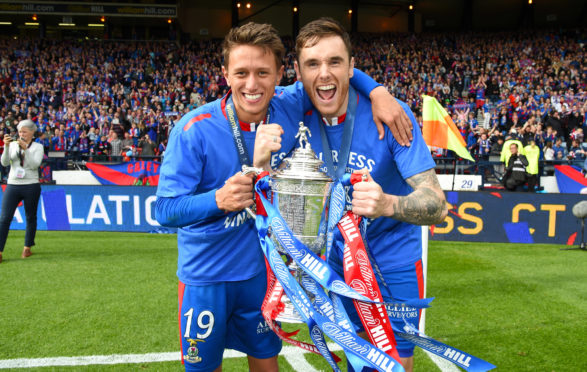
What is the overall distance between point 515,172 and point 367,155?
1150 centimetres

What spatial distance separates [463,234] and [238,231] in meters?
7.12

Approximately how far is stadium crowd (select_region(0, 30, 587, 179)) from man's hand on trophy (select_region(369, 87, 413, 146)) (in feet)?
42.7

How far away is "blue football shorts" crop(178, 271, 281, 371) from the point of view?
2381 millimetres

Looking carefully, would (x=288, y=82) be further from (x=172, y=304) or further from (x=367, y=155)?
(x=367, y=155)

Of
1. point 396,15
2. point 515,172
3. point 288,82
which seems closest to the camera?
point 515,172

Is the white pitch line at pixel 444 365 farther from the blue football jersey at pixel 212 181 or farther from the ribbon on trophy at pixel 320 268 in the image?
the blue football jersey at pixel 212 181

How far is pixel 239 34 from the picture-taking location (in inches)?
86.8

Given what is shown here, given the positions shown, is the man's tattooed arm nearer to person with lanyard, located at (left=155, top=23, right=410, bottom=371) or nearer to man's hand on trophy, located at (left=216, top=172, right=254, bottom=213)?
person with lanyard, located at (left=155, top=23, right=410, bottom=371)

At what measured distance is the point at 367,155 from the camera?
240cm

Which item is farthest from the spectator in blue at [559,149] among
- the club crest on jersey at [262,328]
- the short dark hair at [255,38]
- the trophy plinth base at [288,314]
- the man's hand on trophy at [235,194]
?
the man's hand on trophy at [235,194]

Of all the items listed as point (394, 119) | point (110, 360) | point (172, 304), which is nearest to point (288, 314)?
point (394, 119)

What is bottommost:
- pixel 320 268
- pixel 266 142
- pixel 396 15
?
pixel 320 268

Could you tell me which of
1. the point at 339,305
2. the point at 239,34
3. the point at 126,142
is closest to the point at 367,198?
the point at 339,305

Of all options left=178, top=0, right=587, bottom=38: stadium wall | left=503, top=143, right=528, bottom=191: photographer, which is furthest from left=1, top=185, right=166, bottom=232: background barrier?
left=178, top=0, right=587, bottom=38: stadium wall
